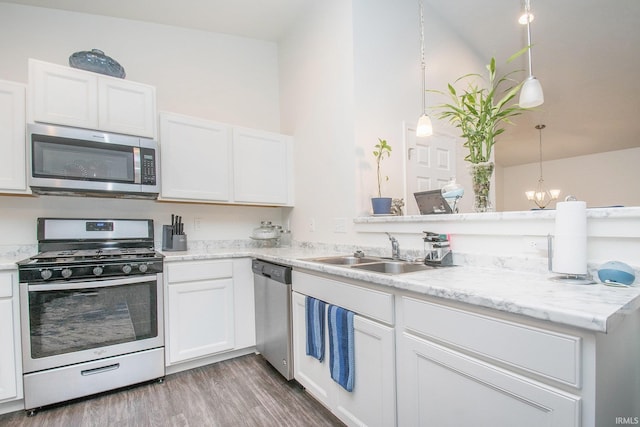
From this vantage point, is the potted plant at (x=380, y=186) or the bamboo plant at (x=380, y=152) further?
the bamboo plant at (x=380, y=152)

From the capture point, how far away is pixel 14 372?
1.81 m

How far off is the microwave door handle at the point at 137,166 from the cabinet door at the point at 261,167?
779mm

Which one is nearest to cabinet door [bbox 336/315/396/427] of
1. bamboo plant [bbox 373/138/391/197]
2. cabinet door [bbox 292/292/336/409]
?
cabinet door [bbox 292/292/336/409]

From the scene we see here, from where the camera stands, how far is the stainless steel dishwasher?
6.76 feet

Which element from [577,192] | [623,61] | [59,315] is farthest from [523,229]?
[577,192]

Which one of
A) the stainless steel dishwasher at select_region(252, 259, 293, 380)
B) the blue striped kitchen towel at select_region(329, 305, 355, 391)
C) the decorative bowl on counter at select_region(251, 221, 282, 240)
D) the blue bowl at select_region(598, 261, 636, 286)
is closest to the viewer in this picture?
the blue bowl at select_region(598, 261, 636, 286)

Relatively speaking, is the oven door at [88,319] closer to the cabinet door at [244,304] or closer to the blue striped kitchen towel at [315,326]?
the cabinet door at [244,304]

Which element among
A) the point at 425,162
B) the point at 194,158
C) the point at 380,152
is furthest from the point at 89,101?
the point at 425,162

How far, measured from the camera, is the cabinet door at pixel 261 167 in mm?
A: 2906

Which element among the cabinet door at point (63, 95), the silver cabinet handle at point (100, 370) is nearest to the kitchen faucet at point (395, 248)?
the silver cabinet handle at point (100, 370)

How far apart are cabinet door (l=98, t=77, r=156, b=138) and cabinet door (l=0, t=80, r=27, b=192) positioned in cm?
45

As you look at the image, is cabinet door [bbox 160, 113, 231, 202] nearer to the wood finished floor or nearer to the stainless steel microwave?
the stainless steel microwave

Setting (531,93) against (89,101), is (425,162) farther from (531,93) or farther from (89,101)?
(89,101)

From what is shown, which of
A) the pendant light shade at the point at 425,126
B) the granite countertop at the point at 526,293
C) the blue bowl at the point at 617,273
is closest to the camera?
the granite countertop at the point at 526,293
